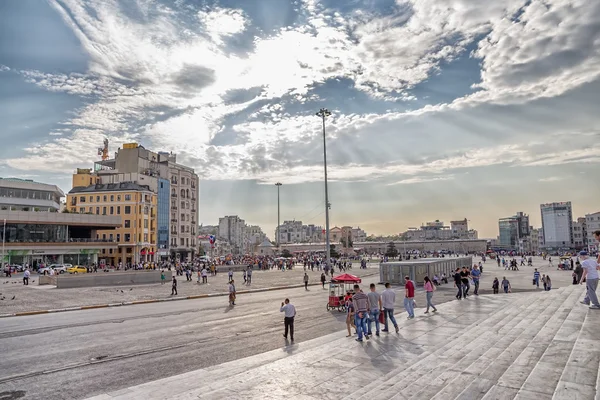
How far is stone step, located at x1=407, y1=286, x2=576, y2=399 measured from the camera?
7.59 meters

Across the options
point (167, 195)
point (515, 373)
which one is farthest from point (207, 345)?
point (167, 195)

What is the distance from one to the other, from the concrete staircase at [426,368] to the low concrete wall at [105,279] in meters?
30.1

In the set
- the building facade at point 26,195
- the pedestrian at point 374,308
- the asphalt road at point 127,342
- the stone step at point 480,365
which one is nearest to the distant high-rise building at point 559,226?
the building facade at point 26,195

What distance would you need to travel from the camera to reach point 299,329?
15773mm

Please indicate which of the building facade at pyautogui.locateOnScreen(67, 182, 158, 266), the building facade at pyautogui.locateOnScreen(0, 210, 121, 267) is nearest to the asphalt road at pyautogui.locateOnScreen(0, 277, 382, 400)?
the building facade at pyautogui.locateOnScreen(0, 210, 121, 267)

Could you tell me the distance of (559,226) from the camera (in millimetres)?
188625

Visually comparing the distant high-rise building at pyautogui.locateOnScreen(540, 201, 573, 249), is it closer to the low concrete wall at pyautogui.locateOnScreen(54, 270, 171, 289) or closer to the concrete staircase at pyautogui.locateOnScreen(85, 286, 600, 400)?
the low concrete wall at pyautogui.locateOnScreen(54, 270, 171, 289)

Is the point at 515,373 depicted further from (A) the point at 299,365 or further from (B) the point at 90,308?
(B) the point at 90,308

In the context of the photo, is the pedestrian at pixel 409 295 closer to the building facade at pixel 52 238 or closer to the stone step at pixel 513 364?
the stone step at pixel 513 364

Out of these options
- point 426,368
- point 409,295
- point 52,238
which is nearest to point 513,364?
point 426,368

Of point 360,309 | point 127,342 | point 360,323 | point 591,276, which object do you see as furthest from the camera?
point 127,342

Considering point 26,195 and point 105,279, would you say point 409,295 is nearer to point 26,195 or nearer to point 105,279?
point 105,279

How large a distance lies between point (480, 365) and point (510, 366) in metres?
0.62

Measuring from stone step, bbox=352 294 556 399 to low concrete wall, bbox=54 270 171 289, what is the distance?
33534mm
